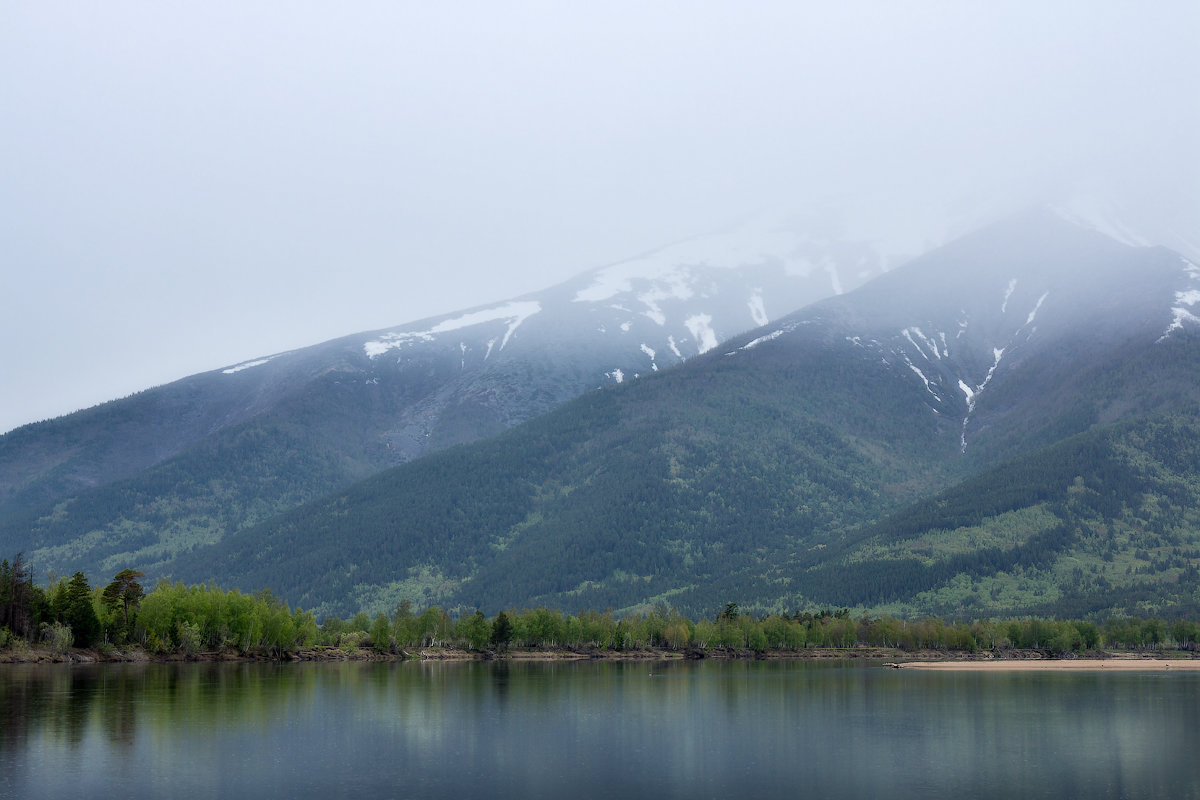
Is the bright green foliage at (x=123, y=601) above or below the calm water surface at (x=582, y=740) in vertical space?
above

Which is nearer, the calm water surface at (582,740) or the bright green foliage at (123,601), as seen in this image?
the calm water surface at (582,740)

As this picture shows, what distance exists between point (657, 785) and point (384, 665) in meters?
128

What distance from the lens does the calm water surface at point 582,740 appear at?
53875 mm

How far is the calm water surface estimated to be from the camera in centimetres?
5388

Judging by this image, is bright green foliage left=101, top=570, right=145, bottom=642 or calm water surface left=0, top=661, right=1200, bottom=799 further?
bright green foliage left=101, top=570, right=145, bottom=642

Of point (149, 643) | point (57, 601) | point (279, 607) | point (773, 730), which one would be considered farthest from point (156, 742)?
point (279, 607)

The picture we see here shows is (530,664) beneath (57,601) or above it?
beneath

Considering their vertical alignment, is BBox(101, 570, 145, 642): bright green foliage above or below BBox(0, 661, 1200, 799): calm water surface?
above

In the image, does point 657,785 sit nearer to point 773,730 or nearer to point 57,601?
point 773,730

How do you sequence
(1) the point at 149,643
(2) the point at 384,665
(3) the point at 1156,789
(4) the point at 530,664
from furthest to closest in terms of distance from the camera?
(4) the point at 530,664 → (2) the point at 384,665 → (1) the point at 149,643 → (3) the point at 1156,789

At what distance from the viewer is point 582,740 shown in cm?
7150

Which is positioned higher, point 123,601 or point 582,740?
point 123,601

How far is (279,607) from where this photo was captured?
7215 inches

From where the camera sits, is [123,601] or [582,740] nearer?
[582,740]
